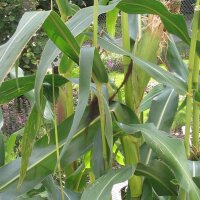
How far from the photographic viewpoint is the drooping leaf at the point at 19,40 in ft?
1.91

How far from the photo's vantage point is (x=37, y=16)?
641 mm

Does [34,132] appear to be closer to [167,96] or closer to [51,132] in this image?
[51,132]

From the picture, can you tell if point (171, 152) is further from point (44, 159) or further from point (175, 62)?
point (175, 62)

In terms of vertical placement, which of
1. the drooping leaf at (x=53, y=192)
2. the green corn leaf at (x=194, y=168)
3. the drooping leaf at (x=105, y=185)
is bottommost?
the drooping leaf at (x=53, y=192)

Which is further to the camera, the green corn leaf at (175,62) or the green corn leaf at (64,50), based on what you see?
the green corn leaf at (175,62)

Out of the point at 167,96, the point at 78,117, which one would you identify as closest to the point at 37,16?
the point at 78,117

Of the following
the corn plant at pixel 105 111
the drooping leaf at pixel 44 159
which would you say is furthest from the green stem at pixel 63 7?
the drooping leaf at pixel 44 159

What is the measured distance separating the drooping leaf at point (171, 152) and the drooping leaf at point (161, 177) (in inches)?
4.5

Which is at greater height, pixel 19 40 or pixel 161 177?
pixel 19 40

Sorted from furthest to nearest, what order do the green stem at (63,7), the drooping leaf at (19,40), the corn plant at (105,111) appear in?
the green stem at (63,7) < the corn plant at (105,111) < the drooping leaf at (19,40)

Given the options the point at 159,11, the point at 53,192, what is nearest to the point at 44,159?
the point at 53,192

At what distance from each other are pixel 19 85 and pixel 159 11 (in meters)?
0.27

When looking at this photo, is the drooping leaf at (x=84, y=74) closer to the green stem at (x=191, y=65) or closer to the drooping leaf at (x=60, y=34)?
the drooping leaf at (x=60, y=34)

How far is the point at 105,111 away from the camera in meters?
0.74
